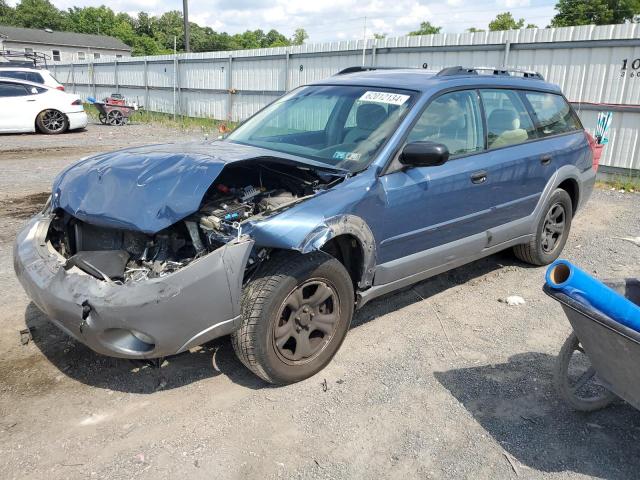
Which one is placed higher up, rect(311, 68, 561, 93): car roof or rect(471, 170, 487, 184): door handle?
rect(311, 68, 561, 93): car roof

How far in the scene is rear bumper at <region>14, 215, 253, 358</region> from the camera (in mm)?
2678

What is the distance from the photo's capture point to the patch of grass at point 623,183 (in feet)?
31.2

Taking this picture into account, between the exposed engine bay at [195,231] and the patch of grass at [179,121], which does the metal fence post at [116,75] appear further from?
the exposed engine bay at [195,231]

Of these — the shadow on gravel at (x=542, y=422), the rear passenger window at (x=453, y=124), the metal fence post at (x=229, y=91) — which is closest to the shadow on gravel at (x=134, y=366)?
the shadow on gravel at (x=542, y=422)

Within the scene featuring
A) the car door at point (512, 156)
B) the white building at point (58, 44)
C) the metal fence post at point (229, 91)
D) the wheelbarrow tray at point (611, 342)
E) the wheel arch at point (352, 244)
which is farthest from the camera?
the white building at point (58, 44)

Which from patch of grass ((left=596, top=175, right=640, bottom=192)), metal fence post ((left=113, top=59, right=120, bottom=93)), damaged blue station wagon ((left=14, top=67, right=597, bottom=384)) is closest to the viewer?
damaged blue station wagon ((left=14, top=67, right=597, bottom=384))

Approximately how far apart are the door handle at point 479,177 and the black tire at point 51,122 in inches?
560

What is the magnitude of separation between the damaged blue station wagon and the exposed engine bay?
1 centimetres

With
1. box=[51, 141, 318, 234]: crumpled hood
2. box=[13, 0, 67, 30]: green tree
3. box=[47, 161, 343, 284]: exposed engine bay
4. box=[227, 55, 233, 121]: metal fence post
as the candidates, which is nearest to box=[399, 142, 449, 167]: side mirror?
box=[47, 161, 343, 284]: exposed engine bay

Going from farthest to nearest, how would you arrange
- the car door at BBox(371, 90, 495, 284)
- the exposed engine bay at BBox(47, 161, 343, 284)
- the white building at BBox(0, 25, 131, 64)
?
the white building at BBox(0, 25, 131, 64)
the car door at BBox(371, 90, 495, 284)
the exposed engine bay at BBox(47, 161, 343, 284)

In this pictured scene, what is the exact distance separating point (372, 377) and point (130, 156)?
2.15 m

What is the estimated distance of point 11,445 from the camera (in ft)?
8.87

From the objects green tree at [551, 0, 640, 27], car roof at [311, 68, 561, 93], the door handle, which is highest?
green tree at [551, 0, 640, 27]

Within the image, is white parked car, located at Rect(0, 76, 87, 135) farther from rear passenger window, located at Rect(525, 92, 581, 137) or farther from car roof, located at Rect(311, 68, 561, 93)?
rear passenger window, located at Rect(525, 92, 581, 137)
